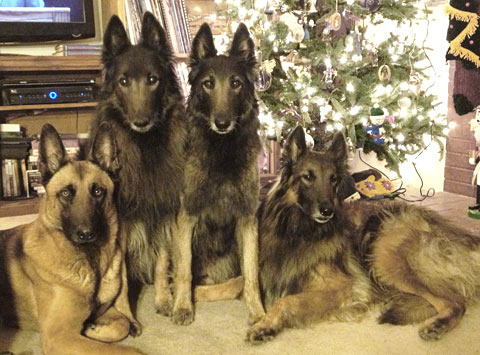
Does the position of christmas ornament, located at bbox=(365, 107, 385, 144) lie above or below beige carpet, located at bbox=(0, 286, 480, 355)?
above

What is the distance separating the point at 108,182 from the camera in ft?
6.20

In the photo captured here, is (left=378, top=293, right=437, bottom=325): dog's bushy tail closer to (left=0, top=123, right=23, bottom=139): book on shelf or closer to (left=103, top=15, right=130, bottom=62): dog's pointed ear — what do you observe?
(left=103, top=15, right=130, bottom=62): dog's pointed ear

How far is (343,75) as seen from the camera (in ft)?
11.9

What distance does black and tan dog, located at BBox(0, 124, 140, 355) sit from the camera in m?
1.71

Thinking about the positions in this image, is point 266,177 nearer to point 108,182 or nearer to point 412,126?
point 412,126

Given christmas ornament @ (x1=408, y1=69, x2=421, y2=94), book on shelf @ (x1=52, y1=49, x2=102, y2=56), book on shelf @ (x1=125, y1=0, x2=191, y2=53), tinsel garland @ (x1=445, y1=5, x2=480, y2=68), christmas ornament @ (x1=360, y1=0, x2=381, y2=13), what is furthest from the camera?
book on shelf @ (x1=125, y1=0, x2=191, y2=53)

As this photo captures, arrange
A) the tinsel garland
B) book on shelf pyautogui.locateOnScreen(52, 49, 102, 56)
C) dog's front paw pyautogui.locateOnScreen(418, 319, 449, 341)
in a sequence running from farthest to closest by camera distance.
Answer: book on shelf pyautogui.locateOnScreen(52, 49, 102, 56) → the tinsel garland → dog's front paw pyautogui.locateOnScreen(418, 319, 449, 341)

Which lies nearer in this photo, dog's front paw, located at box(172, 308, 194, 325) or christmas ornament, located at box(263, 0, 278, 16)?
dog's front paw, located at box(172, 308, 194, 325)

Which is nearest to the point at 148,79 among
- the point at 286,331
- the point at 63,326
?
the point at 63,326

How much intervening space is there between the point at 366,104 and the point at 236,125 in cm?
180

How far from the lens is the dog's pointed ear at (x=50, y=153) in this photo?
1786mm

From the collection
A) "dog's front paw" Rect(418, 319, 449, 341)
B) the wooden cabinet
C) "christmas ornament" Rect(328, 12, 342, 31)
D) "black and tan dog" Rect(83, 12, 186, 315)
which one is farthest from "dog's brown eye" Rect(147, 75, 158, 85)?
"christmas ornament" Rect(328, 12, 342, 31)

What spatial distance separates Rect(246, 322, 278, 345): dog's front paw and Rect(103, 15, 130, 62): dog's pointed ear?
4.19ft

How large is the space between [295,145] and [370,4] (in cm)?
186
